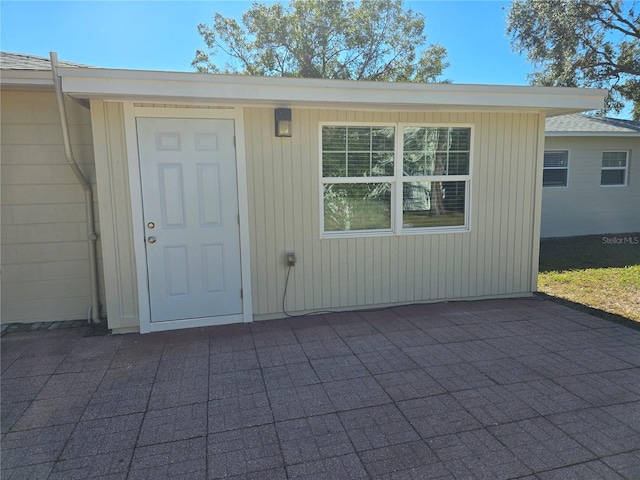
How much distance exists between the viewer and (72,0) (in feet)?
19.2

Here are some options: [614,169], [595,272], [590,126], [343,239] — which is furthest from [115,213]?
[614,169]

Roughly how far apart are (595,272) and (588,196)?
4697 mm

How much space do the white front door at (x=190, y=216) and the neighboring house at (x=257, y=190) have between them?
1cm

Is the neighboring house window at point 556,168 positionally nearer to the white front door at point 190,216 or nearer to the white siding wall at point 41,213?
the white front door at point 190,216

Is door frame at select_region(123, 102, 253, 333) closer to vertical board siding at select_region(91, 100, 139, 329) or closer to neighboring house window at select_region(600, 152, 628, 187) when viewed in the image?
vertical board siding at select_region(91, 100, 139, 329)

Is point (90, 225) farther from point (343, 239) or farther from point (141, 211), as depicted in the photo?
point (343, 239)

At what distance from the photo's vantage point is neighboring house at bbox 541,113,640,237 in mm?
10328

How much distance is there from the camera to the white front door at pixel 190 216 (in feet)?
13.3

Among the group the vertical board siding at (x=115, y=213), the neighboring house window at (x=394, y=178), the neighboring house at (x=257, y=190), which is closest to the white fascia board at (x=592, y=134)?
the neighboring house at (x=257, y=190)

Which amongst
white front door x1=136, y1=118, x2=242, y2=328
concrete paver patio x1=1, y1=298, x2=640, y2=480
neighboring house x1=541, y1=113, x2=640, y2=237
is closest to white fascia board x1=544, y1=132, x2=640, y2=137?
neighboring house x1=541, y1=113, x2=640, y2=237

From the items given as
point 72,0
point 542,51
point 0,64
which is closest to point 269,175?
point 0,64

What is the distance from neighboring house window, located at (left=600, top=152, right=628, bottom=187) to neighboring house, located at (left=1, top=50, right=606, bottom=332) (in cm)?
747

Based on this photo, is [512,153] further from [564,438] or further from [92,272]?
[92,272]

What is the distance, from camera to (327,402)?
9.18 feet
